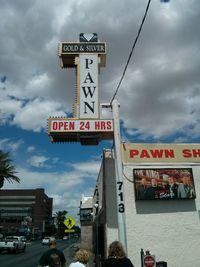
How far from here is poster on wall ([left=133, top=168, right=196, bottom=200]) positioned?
1617 cm

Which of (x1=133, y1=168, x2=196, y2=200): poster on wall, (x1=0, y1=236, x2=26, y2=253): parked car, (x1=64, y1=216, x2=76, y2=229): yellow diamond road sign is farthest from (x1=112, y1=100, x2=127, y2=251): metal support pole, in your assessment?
(x1=0, y1=236, x2=26, y2=253): parked car

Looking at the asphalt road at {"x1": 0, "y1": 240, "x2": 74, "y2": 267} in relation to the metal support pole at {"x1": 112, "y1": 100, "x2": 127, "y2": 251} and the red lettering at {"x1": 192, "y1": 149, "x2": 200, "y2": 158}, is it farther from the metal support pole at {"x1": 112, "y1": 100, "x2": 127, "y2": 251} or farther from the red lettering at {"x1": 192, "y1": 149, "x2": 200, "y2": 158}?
the red lettering at {"x1": 192, "y1": 149, "x2": 200, "y2": 158}

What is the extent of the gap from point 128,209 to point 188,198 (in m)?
2.81

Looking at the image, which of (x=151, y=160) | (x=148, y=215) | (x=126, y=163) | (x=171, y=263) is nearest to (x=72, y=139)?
(x=126, y=163)

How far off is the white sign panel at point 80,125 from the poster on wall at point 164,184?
247 cm

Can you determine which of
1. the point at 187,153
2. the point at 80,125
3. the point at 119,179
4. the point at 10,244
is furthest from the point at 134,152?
the point at 10,244

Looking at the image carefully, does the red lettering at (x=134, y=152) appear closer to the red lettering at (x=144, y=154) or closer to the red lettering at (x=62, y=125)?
the red lettering at (x=144, y=154)

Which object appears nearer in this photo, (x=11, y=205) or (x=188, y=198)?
(x=188, y=198)

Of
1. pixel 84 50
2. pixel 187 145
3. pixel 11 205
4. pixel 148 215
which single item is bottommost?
pixel 148 215

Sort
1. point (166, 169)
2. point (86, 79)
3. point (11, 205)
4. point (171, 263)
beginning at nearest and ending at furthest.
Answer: point (171, 263) < point (166, 169) < point (86, 79) < point (11, 205)

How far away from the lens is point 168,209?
53.3 ft

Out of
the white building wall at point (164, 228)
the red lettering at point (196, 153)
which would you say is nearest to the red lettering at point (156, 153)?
the white building wall at point (164, 228)

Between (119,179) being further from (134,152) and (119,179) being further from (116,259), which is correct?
(116,259)

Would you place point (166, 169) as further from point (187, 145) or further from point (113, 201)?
point (113, 201)
